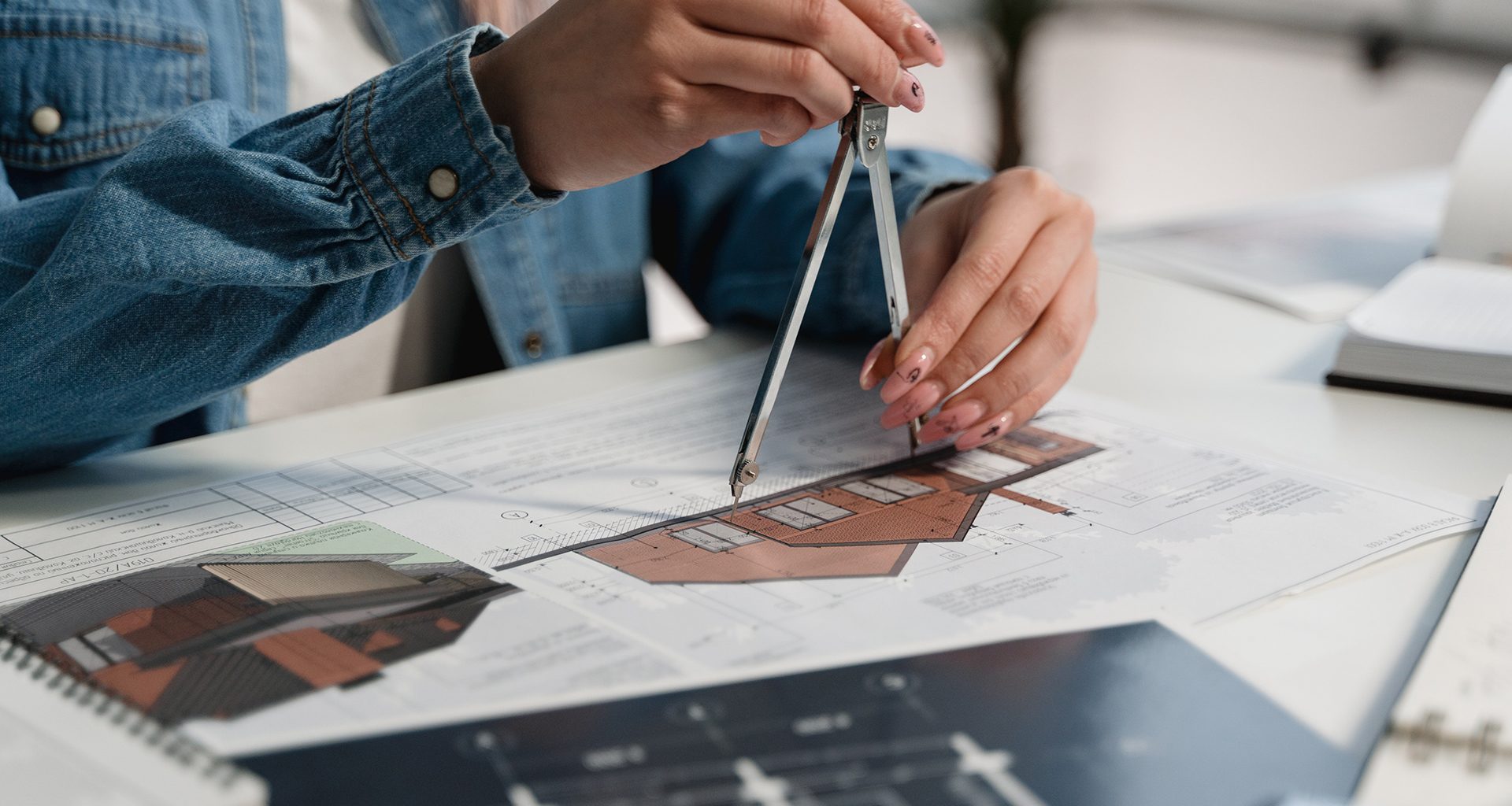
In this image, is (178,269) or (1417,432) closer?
(178,269)

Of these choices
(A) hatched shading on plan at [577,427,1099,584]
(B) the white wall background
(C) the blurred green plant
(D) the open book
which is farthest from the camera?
(C) the blurred green plant

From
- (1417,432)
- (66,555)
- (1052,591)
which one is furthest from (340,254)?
(1417,432)

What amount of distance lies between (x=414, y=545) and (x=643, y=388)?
0.26m

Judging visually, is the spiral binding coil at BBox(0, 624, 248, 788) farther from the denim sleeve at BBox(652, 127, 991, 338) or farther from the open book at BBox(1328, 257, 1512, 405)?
the open book at BBox(1328, 257, 1512, 405)

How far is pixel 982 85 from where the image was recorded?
2.54m

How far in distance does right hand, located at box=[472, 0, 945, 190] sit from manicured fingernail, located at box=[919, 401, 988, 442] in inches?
6.4

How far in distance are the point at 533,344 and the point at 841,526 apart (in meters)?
0.44

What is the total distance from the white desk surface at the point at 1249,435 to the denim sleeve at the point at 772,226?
0.06 meters

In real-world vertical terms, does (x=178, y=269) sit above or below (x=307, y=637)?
above

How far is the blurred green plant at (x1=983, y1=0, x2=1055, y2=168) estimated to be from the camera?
236 cm

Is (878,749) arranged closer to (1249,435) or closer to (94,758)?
(94,758)

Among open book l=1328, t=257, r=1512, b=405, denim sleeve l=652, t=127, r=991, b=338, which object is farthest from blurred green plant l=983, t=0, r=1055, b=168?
open book l=1328, t=257, r=1512, b=405

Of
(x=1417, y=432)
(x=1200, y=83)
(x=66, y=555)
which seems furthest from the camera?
(x=1200, y=83)

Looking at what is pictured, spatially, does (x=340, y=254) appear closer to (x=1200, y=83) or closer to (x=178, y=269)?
(x=178, y=269)
